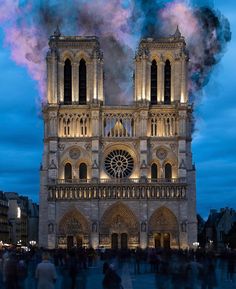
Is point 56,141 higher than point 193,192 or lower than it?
higher

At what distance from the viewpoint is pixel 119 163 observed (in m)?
85.6

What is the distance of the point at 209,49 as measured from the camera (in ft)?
301

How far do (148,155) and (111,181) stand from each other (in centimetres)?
482

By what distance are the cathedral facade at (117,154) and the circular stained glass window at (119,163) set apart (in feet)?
0.35

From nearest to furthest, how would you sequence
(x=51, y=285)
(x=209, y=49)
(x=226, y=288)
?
(x=51, y=285) < (x=226, y=288) < (x=209, y=49)

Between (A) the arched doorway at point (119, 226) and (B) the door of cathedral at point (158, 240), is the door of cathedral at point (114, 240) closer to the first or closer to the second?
(A) the arched doorway at point (119, 226)

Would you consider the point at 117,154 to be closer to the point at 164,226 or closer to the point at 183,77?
the point at 164,226

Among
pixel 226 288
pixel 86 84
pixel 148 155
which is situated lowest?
pixel 226 288

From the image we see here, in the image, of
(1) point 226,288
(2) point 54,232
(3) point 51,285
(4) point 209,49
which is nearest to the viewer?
(3) point 51,285

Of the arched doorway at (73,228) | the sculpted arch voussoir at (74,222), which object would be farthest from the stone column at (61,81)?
the arched doorway at (73,228)

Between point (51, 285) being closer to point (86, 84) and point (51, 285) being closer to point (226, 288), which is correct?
point (226, 288)

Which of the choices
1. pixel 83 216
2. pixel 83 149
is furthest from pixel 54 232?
pixel 83 149

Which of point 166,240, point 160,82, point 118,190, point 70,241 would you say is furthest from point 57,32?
point 166,240

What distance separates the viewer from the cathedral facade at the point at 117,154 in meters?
83.4
